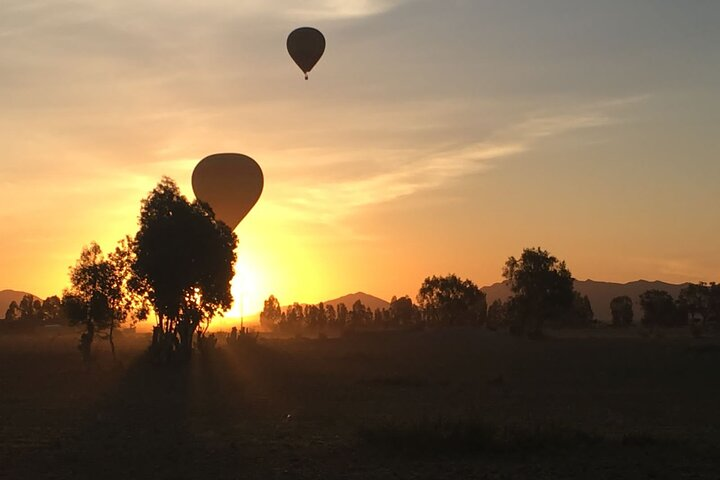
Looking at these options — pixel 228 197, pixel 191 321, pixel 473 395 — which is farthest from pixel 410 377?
pixel 228 197

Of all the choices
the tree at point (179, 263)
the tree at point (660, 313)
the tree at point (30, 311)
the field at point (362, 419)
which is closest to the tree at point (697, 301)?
the tree at point (660, 313)

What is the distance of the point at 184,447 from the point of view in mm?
21781

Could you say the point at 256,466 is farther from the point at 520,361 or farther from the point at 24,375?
the point at 520,361

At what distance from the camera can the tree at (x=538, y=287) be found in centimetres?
10181

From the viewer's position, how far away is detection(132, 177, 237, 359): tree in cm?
5394

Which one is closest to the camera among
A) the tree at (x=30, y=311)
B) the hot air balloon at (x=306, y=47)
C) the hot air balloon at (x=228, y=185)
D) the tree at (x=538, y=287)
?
the hot air balloon at (x=306, y=47)

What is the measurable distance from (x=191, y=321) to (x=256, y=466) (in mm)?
38298

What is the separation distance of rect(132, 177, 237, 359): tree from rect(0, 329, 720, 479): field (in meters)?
3.50

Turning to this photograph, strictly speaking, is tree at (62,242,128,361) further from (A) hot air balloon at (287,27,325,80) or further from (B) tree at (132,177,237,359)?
(A) hot air balloon at (287,27,325,80)

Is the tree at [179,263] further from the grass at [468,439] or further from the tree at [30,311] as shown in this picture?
the tree at [30,311]

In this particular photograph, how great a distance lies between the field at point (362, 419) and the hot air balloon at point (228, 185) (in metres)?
22.4

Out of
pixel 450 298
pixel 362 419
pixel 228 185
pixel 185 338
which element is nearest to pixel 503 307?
pixel 450 298

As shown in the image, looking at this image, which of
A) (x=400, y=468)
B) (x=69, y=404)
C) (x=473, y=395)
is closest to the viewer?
(x=400, y=468)

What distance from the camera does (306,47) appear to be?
2788 inches
